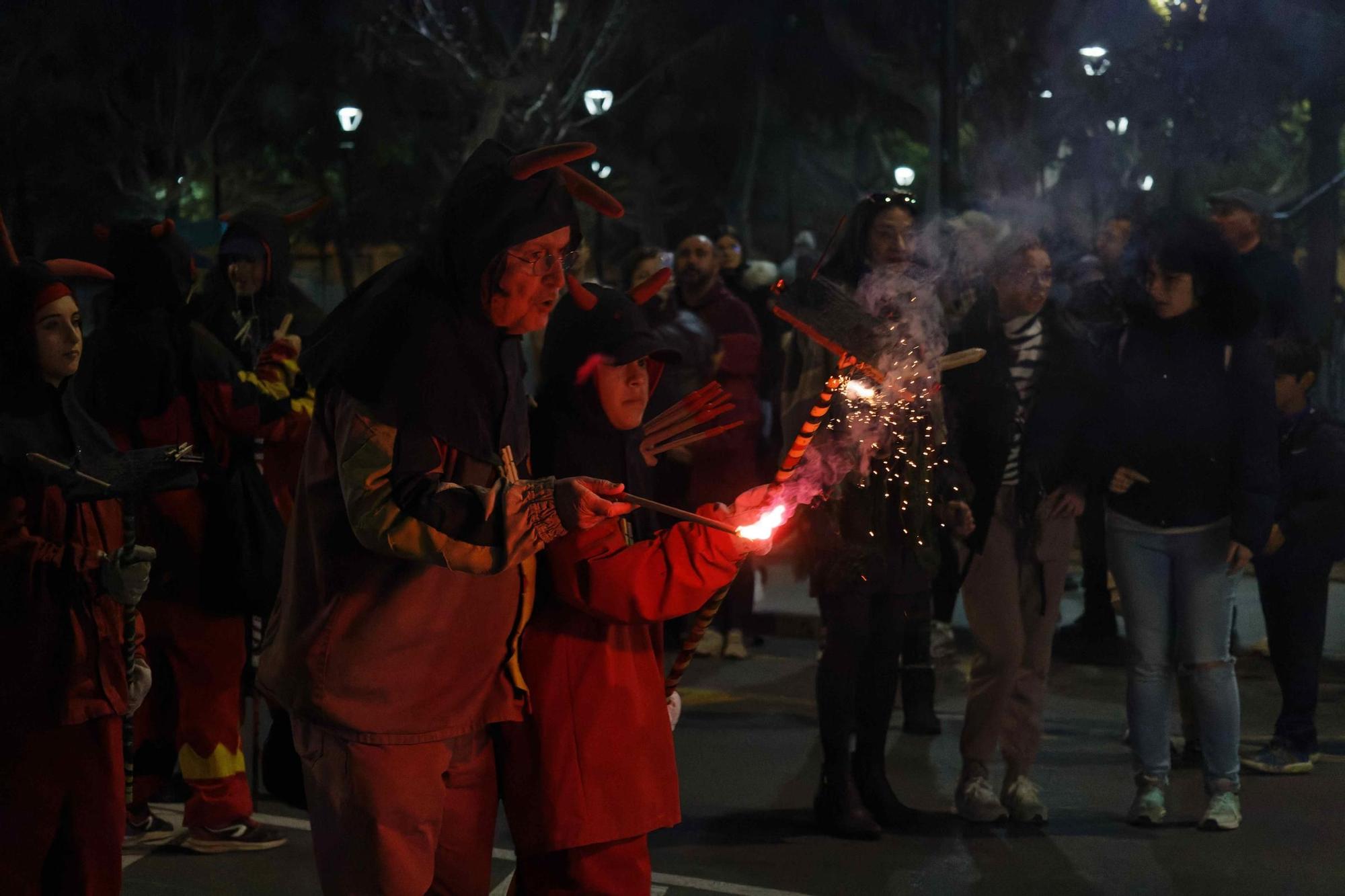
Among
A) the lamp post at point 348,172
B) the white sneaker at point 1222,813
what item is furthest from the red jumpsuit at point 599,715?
the lamp post at point 348,172

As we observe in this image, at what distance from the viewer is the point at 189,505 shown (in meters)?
5.96

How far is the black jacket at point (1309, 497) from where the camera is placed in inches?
284

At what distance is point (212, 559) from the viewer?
19.5 feet

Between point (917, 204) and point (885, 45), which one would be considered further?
point (885, 45)

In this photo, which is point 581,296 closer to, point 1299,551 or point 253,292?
point 253,292

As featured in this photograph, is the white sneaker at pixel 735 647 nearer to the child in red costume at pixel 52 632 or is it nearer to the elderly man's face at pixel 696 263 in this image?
the elderly man's face at pixel 696 263

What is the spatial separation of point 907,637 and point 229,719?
348 centimetres

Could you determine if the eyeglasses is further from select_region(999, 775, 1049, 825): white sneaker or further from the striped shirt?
select_region(999, 775, 1049, 825): white sneaker

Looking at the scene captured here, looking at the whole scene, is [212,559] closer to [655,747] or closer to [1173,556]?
[655,747]

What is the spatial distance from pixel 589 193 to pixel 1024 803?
12.5ft

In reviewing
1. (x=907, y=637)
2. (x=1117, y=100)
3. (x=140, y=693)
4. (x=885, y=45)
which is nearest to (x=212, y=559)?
(x=140, y=693)

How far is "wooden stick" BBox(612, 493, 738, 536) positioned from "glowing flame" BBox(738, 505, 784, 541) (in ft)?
0.07

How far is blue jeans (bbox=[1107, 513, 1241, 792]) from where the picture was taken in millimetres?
6137

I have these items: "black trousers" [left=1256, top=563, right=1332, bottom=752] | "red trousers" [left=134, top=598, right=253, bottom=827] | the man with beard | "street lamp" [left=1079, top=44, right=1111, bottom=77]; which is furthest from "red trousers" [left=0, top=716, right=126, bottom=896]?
"street lamp" [left=1079, top=44, right=1111, bottom=77]
